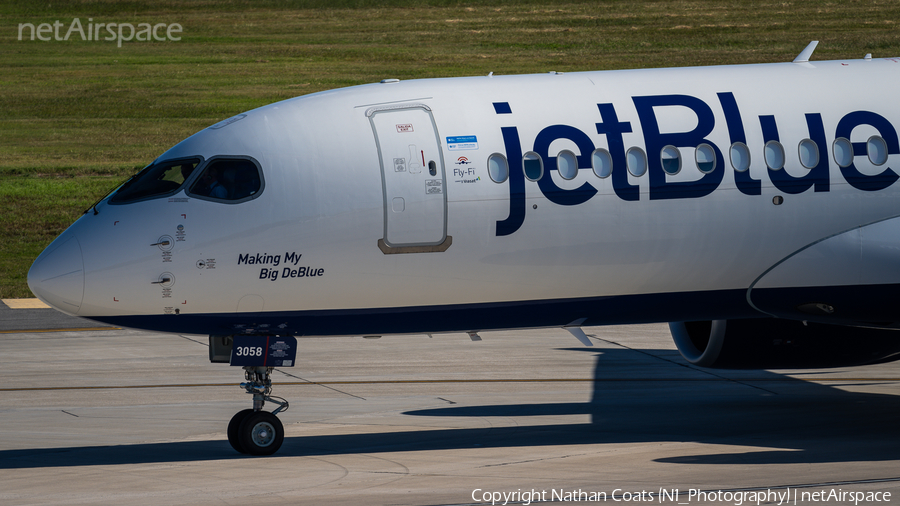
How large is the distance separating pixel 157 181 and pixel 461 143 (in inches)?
147

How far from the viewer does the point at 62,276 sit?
14.2m

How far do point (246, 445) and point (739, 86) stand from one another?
7954 mm

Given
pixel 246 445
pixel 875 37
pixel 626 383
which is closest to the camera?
pixel 246 445

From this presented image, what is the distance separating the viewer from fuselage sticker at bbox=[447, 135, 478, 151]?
15.1m

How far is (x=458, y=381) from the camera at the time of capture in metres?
20.8

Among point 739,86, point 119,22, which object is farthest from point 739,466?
point 119,22

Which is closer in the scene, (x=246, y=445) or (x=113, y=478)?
(x=113, y=478)

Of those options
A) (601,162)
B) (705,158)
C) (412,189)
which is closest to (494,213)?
(412,189)

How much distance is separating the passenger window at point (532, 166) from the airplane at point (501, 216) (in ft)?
0.08

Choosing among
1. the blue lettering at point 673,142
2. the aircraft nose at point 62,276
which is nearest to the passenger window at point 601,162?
the blue lettering at point 673,142

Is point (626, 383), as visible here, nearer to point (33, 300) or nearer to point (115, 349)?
point (115, 349)

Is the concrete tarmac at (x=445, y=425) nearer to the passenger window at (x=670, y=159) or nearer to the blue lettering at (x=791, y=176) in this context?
the blue lettering at (x=791, y=176)

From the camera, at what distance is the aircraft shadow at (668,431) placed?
15.2m

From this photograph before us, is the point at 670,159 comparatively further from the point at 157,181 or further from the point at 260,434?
the point at 157,181
